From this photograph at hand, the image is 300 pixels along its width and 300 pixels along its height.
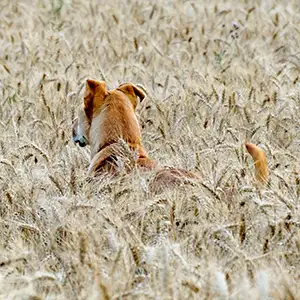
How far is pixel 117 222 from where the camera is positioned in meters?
4.65

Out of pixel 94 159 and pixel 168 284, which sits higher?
pixel 168 284

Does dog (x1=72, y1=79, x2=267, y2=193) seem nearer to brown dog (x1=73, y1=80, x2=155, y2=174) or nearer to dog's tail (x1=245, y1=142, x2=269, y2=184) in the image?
brown dog (x1=73, y1=80, x2=155, y2=174)

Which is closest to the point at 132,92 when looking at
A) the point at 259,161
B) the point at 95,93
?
the point at 95,93

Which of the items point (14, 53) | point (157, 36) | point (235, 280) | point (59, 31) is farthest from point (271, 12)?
point (235, 280)

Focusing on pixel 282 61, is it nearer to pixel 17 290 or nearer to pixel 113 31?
pixel 113 31

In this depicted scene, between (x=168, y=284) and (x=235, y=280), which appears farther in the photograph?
(x=235, y=280)

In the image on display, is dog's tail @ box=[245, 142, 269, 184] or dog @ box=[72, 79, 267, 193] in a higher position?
Answer: dog's tail @ box=[245, 142, 269, 184]

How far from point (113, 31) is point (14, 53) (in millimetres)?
1316

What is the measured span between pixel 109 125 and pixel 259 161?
1.36m

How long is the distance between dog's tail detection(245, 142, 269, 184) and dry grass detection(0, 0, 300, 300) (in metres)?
0.08

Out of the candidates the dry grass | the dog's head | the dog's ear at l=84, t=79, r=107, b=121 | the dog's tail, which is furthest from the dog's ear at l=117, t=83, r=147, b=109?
the dog's tail

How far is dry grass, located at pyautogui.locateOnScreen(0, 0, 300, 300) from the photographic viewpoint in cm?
420

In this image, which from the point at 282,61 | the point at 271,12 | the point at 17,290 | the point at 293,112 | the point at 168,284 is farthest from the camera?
the point at 271,12

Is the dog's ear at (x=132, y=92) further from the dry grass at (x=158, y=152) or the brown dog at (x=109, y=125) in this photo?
the dry grass at (x=158, y=152)
